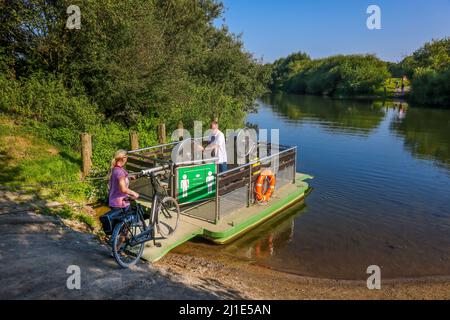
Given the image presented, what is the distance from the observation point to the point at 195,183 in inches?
371

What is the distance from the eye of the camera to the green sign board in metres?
9.03

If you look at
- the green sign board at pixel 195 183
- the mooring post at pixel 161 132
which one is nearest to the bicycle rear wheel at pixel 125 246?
the green sign board at pixel 195 183

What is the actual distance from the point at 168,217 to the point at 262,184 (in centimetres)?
328

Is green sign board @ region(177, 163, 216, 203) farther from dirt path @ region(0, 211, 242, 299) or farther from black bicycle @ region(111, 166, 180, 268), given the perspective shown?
dirt path @ region(0, 211, 242, 299)

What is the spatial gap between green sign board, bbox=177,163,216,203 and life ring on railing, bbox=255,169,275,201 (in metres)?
1.34

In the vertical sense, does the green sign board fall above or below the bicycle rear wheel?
above

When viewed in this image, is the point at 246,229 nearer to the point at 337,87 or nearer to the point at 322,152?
the point at 322,152

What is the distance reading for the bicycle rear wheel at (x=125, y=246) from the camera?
20.1 ft

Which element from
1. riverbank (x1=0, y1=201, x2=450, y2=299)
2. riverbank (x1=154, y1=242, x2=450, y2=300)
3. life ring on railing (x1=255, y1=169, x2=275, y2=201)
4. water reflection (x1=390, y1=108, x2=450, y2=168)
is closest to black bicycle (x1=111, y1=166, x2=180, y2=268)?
riverbank (x1=0, y1=201, x2=450, y2=299)

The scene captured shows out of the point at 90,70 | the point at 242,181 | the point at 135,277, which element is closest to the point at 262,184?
the point at 242,181

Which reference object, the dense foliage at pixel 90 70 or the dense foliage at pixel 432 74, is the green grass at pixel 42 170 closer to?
the dense foliage at pixel 90 70

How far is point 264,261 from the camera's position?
8398 millimetres

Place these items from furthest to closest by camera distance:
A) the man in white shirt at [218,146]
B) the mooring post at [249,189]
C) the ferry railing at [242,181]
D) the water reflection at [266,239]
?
1. the man in white shirt at [218,146]
2. the mooring post at [249,189]
3. the ferry railing at [242,181]
4. the water reflection at [266,239]

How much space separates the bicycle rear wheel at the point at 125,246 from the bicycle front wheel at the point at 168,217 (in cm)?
97
